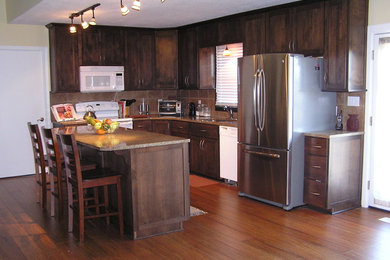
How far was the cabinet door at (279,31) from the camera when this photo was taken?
17.9ft

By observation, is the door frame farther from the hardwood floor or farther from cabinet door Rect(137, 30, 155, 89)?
cabinet door Rect(137, 30, 155, 89)

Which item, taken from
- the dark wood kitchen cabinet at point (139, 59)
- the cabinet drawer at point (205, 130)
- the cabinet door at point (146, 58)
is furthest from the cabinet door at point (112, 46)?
the cabinet drawer at point (205, 130)

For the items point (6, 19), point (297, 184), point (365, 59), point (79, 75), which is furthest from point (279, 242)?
point (6, 19)

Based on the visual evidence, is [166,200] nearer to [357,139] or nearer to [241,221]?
[241,221]

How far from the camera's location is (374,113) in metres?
4.94

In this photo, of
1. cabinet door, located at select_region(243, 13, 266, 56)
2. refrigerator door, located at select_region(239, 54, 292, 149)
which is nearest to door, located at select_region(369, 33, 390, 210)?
refrigerator door, located at select_region(239, 54, 292, 149)

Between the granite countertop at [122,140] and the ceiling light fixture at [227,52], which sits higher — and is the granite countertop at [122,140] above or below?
below

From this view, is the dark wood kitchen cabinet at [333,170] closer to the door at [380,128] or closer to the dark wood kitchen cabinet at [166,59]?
the door at [380,128]

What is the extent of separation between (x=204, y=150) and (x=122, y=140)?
2523 millimetres

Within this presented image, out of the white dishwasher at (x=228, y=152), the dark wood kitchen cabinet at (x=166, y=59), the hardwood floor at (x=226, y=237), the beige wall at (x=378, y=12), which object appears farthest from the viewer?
the dark wood kitchen cabinet at (x=166, y=59)

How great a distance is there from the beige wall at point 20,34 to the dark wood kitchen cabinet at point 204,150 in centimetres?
289

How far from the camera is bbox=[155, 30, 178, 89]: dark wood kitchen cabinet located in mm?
7766

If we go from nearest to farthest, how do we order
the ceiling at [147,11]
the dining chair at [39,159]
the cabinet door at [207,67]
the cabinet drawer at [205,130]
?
1. the dining chair at [39,159]
2. the ceiling at [147,11]
3. the cabinet drawer at [205,130]
4. the cabinet door at [207,67]

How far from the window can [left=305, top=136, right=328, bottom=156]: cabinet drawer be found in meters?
2.11
